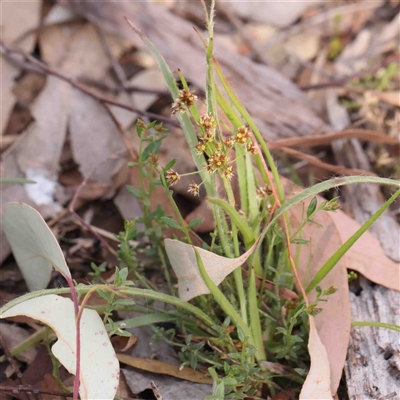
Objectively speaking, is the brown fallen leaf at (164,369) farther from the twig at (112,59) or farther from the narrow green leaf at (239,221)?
the twig at (112,59)

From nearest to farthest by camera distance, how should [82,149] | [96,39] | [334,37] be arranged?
[82,149], [96,39], [334,37]

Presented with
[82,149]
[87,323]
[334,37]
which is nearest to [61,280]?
[87,323]

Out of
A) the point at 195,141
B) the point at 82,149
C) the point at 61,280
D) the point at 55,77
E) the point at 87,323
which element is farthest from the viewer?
the point at 55,77

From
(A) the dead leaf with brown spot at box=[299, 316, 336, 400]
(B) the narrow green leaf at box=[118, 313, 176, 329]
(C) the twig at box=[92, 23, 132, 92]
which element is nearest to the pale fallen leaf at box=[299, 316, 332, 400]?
(A) the dead leaf with brown spot at box=[299, 316, 336, 400]

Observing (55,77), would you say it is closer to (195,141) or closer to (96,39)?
(96,39)

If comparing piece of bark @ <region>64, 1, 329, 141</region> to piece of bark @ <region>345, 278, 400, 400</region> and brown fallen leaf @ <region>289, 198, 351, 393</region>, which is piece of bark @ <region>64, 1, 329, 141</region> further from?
piece of bark @ <region>345, 278, 400, 400</region>

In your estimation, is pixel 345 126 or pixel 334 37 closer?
pixel 345 126

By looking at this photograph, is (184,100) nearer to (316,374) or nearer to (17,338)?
(316,374)
